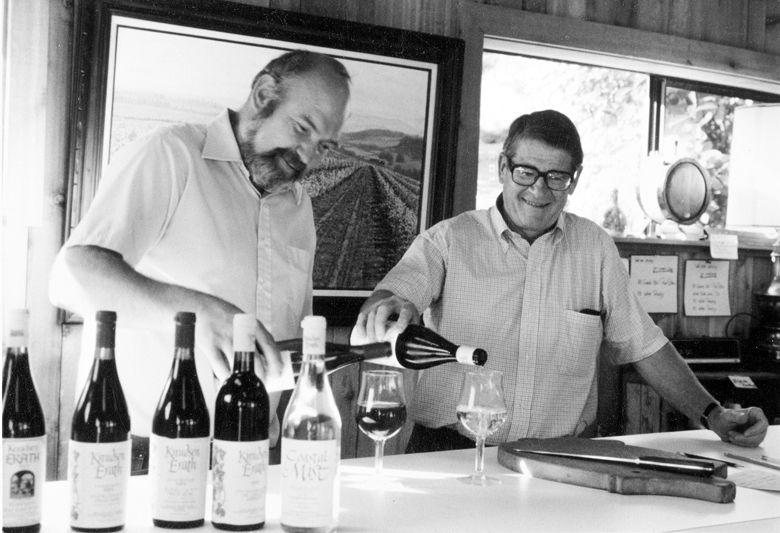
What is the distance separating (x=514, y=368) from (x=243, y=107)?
1.04 meters

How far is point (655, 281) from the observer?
3398 millimetres

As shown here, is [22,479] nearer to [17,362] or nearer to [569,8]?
[17,362]

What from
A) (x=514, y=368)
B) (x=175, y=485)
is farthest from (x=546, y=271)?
(x=175, y=485)

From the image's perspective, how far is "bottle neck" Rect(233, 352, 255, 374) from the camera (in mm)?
1220

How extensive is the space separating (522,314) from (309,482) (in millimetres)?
1280

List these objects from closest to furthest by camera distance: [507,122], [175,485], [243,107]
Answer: [175,485]
[243,107]
[507,122]

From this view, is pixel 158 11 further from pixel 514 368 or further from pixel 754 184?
pixel 754 184

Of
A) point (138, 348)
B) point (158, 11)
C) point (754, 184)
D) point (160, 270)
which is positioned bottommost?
point (138, 348)

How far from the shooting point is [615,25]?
3.22 meters

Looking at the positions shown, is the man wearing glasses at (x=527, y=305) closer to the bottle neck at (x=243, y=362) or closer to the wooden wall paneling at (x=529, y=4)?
the wooden wall paneling at (x=529, y=4)

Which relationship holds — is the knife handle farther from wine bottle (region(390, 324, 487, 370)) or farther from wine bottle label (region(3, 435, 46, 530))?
wine bottle label (region(3, 435, 46, 530))

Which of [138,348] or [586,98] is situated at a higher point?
[586,98]

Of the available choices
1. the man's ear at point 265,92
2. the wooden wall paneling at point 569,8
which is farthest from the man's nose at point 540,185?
the wooden wall paneling at point 569,8

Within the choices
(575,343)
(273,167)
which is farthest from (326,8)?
(575,343)
